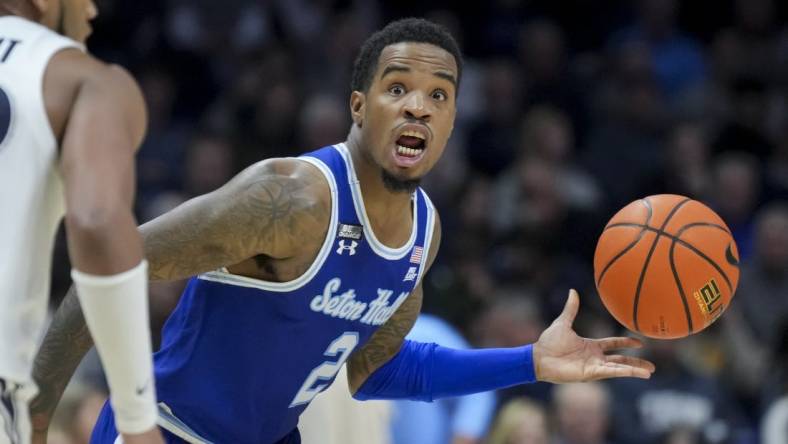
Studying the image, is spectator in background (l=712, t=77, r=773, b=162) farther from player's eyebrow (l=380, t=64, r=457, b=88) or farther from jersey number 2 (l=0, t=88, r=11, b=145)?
jersey number 2 (l=0, t=88, r=11, b=145)

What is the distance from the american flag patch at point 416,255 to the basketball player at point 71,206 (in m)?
1.62

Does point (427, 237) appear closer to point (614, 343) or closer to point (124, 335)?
point (614, 343)

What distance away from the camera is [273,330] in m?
4.06

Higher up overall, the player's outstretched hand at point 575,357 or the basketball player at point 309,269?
the basketball player at point 309,269

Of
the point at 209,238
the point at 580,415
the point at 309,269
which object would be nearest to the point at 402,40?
the point at 309,269

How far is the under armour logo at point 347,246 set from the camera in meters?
4.09

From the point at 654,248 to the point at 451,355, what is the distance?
2.59 ft

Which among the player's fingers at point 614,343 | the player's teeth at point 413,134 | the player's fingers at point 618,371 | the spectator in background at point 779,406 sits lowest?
the spectator in background at point 779,406

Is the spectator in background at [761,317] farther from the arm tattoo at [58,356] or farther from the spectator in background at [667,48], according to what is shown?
the arm tattoo at [58,356]

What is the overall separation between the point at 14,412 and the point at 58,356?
0.82 metres

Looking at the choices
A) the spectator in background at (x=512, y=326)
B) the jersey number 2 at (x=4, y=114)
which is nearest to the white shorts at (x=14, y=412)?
the jersey number 2 at (x=4, y=114)

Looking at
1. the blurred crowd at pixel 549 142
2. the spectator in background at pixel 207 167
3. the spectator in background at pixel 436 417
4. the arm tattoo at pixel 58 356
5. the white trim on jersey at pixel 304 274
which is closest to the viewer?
the arm tattoo at pixel 58 356

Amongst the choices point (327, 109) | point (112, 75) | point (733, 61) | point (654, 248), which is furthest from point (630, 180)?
point (112, 75)

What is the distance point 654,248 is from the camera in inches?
178
